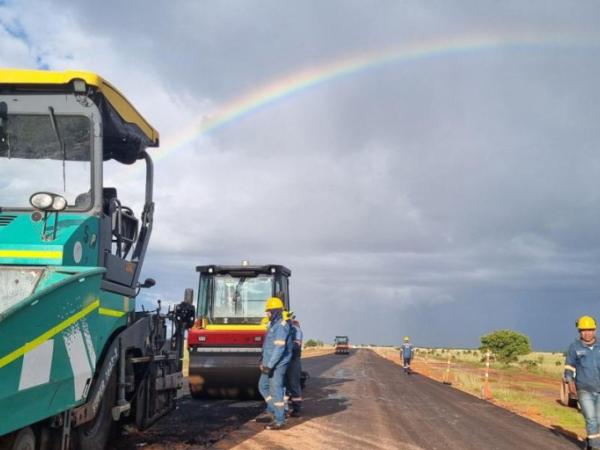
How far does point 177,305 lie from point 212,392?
4.15 meters

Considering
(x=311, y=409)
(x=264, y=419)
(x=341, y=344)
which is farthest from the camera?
(x=341, y=344)

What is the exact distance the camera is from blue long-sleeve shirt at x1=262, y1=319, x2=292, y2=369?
10.0 m

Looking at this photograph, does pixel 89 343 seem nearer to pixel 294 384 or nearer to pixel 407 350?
pixel 294 384

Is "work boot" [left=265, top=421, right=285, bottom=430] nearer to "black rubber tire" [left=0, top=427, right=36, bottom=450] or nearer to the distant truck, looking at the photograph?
"black rubber tire" [left=0, top=427, right=36, bottom=450]

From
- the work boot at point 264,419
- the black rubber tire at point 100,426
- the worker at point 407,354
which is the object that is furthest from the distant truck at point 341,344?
the black rubber tire at point 100,426

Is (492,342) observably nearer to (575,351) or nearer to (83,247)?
(575,351)

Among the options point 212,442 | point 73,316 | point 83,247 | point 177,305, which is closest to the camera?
point 73,316

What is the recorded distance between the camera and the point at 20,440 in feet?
14.7

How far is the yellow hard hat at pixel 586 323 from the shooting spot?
340 inches

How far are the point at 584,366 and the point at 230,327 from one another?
661cm

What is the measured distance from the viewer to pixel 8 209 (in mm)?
5391

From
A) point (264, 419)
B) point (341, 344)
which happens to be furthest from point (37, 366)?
point (341, 344)

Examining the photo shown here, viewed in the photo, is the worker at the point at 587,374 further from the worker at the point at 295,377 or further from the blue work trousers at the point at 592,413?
the worker at the point at 295,377

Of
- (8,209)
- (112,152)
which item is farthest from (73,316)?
(112,152)
